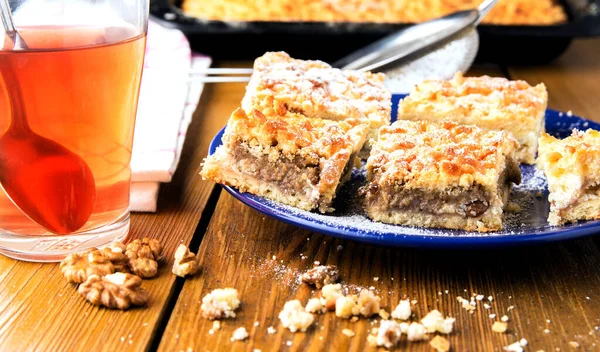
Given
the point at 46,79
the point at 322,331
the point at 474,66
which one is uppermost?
the point at 46,79

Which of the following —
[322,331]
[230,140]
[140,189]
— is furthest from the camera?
[140,189]

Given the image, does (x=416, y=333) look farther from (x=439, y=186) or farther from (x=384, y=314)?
(x=439, y=186)

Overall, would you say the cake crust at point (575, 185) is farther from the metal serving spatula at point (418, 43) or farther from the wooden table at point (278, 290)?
the metal serving spatula at point (418, 43)

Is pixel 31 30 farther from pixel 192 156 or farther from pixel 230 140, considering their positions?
pixel 192 156

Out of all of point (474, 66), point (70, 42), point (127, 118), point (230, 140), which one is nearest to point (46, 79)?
point (70, 42)

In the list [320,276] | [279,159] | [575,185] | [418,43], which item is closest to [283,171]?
[279,159]
